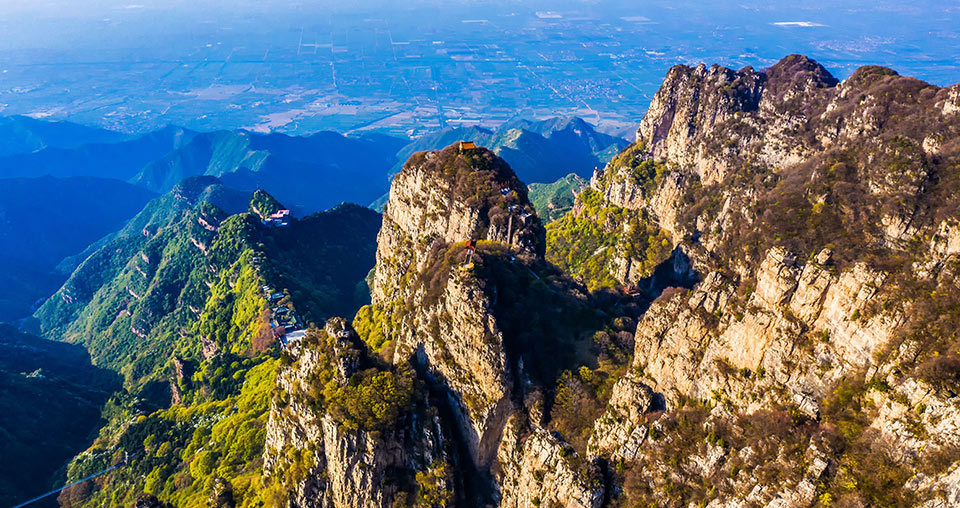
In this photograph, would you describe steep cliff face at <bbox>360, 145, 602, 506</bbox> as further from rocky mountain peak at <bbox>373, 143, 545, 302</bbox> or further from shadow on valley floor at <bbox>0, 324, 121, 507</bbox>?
shadow on valley floor at <bbox>0, 324, 121, 507</bbox>

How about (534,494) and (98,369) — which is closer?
(534,494)

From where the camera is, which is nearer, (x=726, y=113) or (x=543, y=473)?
(x=543, y=473)

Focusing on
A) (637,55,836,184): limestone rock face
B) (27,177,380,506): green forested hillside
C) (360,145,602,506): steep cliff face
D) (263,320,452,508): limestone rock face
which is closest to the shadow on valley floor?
(27,177,380,506): green forested hillside

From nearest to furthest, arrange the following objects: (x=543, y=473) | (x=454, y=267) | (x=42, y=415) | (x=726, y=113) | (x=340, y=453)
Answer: (x=543, y=473), (x=340, y=453), (x=454, y=267), (x=726, y=113), (x=42, y=415)

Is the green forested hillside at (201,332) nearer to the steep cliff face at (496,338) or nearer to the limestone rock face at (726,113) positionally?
the steep cliff face at (496,338)

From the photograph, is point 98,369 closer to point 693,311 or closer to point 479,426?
point 479,426

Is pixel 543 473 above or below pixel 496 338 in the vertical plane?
below

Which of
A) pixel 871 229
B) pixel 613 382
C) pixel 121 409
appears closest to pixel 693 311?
pixel 613 382

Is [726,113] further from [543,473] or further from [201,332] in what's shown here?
[201,332]

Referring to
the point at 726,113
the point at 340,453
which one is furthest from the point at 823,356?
the point at 726,113

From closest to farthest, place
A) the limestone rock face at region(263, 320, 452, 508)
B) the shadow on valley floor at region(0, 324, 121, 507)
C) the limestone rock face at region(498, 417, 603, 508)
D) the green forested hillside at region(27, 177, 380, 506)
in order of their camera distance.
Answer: the limestone rock face at region(498, 417, 603, 508) < the limestone rock face at region(263, 320, 452, 508) < the green forested hillside at region(27, 177, 380, 506) < the shadow on valley floor at region(0, 324, 121, 507)

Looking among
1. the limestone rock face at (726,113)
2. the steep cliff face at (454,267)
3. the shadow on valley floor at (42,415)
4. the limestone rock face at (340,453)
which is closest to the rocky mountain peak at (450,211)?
the steep cliff face at (454,267)
